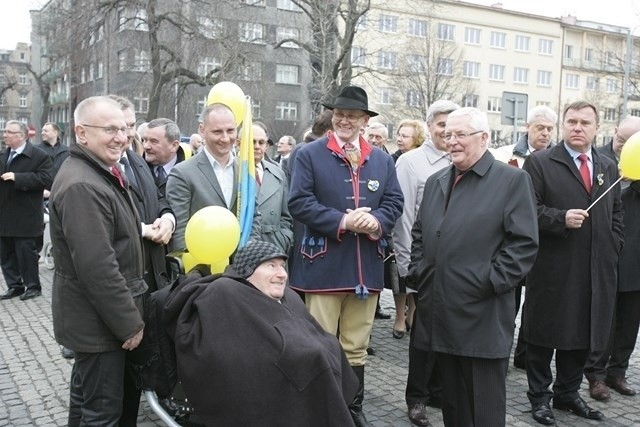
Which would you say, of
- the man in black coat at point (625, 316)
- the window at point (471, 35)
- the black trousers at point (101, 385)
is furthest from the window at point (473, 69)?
the black trousers at point (101, 385)

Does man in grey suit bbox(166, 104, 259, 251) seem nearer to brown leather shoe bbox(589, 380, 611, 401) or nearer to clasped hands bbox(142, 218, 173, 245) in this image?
clasped hands bbox(142, 218, 173, 245)

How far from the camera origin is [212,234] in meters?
3.83

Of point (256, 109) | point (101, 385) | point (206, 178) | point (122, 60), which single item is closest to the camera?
point (101, 385)

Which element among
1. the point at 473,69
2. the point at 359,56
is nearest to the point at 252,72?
the point at 359,56

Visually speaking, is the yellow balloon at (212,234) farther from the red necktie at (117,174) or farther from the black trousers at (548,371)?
the black trousers at (548,371)

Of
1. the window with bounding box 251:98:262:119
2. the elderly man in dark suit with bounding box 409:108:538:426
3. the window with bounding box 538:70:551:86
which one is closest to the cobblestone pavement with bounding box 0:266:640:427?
the elderly man in dark suit with bounding box 409:108:538:426

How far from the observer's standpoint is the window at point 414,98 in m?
38.0

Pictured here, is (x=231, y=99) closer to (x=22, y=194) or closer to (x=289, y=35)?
(x=22, y=194)

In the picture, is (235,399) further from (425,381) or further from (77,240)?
(425,381)

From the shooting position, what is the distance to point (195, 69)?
25.0 metres

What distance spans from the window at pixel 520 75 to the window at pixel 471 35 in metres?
5.65

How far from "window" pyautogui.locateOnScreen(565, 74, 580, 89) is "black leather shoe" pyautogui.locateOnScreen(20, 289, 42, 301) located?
67.7m

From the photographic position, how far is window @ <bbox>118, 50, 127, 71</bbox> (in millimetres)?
25688

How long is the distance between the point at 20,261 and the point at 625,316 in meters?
7.41
